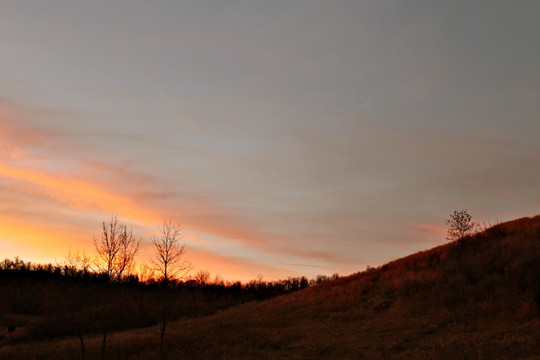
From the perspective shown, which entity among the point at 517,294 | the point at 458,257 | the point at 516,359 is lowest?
the point at 516,359

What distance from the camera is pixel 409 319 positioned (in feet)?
89.3

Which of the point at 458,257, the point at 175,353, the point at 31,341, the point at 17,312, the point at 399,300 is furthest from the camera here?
the point at 17,312

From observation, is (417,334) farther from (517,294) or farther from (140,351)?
(140,351)

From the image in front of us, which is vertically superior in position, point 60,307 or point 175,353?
point 60,307

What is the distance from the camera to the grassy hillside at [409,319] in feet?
69.6

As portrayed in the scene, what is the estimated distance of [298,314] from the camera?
3472cm

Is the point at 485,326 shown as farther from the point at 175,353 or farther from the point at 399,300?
the point at 175,353

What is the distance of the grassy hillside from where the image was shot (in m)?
21.2

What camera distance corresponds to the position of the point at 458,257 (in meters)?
A: 36.5

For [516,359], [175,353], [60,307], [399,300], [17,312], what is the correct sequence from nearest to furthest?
[516,359], [175,353], [399,300], [60,307], [17,312]

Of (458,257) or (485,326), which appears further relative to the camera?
(458,257)

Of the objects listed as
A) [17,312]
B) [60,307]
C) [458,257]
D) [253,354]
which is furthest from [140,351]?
[17,312]

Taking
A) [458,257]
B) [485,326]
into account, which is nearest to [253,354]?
[485,326]

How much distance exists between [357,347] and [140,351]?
11.8 m
